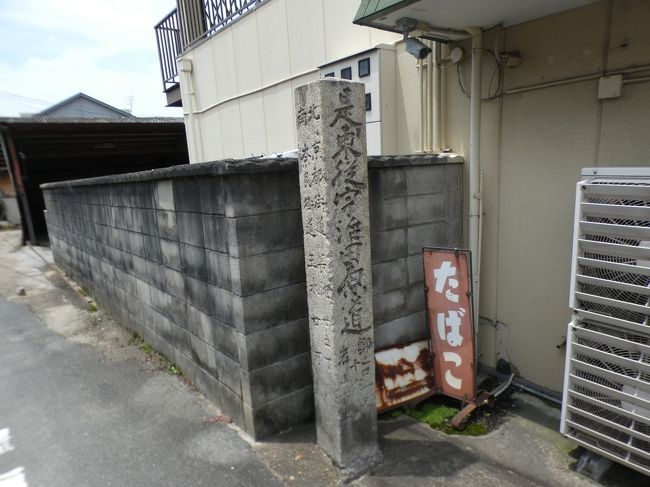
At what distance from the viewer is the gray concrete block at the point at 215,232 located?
3.71 meters

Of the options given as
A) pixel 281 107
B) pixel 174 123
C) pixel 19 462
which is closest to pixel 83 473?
pixel 19 462

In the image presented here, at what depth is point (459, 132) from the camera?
4.82 m

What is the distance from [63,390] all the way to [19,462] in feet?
4.59

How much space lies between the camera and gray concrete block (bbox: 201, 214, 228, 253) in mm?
3715

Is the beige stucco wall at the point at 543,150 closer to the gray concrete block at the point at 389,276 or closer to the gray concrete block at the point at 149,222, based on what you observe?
the gray concrete block at the point at 389,276

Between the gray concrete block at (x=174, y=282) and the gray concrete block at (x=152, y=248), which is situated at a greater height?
the gray concrete block at (x=152, y=248)

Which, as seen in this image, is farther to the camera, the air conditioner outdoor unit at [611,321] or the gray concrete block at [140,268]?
the gray concrete block at [140,268]

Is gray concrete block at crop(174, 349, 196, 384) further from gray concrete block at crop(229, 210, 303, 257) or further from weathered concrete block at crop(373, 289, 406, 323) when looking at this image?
weathered concrete block at crop(373, 289, 406, 323)

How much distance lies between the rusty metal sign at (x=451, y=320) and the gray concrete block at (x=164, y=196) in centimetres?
283

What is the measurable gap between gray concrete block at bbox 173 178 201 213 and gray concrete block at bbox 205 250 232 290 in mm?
490

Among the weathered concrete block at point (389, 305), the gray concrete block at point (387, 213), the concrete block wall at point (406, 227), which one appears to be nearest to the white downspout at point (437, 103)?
the concrete block wall at point (406, 227)

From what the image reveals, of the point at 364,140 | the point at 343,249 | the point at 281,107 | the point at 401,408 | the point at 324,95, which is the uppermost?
the point at 281,107

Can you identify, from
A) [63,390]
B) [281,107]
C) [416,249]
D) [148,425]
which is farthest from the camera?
[281,107]

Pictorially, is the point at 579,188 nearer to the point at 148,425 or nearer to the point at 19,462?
the point at 148,425
